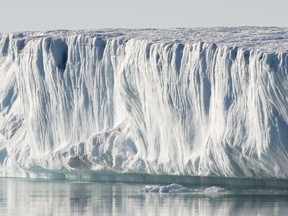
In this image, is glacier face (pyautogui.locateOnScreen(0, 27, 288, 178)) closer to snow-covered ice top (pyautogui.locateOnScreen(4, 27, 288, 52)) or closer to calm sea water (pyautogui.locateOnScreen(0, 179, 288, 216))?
snow-covered ice top (pyautogui.locateOnScreen(4, 27, 288, 52))

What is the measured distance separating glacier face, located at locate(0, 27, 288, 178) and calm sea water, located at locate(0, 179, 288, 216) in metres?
0.69

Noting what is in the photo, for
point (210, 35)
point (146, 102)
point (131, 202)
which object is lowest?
point (131, 202)

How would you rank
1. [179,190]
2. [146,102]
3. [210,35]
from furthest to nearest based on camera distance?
[210,35] < [146,102] < [179,190]

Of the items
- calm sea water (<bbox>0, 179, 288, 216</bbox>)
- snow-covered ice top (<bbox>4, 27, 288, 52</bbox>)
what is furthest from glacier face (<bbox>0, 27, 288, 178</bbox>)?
calm sea water (<bbox>0, 179, 288, 216</bbox>)

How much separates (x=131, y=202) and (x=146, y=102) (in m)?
4.24

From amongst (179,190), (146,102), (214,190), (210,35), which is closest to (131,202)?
(179,190)

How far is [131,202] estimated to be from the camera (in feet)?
98.3

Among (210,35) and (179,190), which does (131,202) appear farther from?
(210,35)

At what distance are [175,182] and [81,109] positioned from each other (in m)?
3.19

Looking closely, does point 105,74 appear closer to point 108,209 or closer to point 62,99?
point 62,99

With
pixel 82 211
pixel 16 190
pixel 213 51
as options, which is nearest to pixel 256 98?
pixel 213 51

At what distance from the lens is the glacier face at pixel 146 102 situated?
30.3m

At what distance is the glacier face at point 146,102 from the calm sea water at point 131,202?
2.26 ft

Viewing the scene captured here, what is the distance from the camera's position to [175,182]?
34.2m
